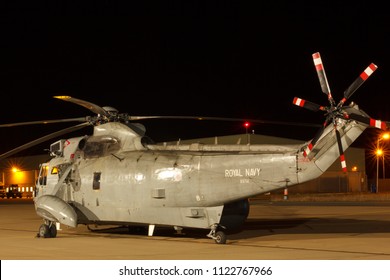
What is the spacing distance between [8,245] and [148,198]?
4961 millimetres

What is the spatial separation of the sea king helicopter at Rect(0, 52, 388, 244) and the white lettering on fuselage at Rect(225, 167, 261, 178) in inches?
1.3

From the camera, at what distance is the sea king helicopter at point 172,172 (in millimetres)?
18734

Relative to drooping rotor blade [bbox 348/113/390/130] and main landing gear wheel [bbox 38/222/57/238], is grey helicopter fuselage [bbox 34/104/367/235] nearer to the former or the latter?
main landing gear wheel [bbox 38/222/57/238]

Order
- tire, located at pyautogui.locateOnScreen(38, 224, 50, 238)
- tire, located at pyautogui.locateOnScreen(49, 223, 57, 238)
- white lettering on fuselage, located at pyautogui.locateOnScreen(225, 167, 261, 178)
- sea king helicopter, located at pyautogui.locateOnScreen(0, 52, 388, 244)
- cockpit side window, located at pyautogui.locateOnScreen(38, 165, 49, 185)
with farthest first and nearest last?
cockpit side window, located at pyautogui.locateOnScreen(38, 165, 49, 185), tire, located at pyautogui.locateOnScreen(49, 223, 57, 238), tire, located at pyautogui.locateOnScreen(38, 224, 50, 238), white lettering on fuselage, located at pyautogui.locateOnScreen(225, 167, 261, 178), sea king helicopter, located at pyautogui.locateOnScreen(0, 52, 388, 244)

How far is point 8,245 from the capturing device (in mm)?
20188

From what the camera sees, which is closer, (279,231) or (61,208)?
(61,208)

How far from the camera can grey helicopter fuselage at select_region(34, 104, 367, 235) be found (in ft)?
63.4

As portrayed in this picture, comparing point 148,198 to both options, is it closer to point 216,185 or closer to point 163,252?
point 216,185

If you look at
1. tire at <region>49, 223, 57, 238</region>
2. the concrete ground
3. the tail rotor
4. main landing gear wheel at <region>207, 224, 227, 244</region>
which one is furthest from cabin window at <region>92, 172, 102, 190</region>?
the tail rotor

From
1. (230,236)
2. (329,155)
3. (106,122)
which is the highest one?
(106,122)

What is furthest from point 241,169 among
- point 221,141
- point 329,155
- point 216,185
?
point 221,141

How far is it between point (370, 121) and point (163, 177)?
7567mm
